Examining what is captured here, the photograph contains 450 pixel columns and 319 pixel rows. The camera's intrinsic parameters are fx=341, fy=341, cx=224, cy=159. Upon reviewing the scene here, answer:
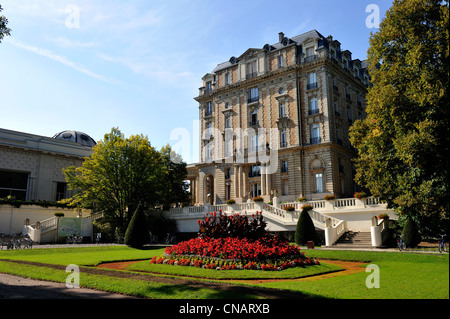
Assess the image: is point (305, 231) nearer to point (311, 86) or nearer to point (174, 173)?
point (174, 173)

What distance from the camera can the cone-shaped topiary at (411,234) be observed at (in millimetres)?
20594

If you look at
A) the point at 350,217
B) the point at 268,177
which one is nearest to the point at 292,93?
the point at 268,177

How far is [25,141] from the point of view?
47469 millimetres

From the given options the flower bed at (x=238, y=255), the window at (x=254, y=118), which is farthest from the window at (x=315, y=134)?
the flower bed at (x=238, y=255)

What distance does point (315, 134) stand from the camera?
1731 inches

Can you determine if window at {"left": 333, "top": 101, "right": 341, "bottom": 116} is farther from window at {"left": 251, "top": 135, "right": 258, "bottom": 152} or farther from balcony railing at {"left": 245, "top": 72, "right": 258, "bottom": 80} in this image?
balcony railing at {"left": 245, "top": 72, "right": 258, "bottom": 80}

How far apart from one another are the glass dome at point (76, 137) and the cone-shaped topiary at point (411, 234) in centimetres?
5275

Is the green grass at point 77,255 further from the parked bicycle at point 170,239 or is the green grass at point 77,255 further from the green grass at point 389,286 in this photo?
the green grass at point 389,286

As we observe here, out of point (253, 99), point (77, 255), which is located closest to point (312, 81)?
point (253, 99)

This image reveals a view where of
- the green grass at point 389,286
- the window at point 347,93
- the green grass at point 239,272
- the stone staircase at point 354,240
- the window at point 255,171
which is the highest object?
the window at point 347,93

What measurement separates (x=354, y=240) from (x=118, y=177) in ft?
78.0

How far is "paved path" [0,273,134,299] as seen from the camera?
852cm

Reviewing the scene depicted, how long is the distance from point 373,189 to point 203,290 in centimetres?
1556
